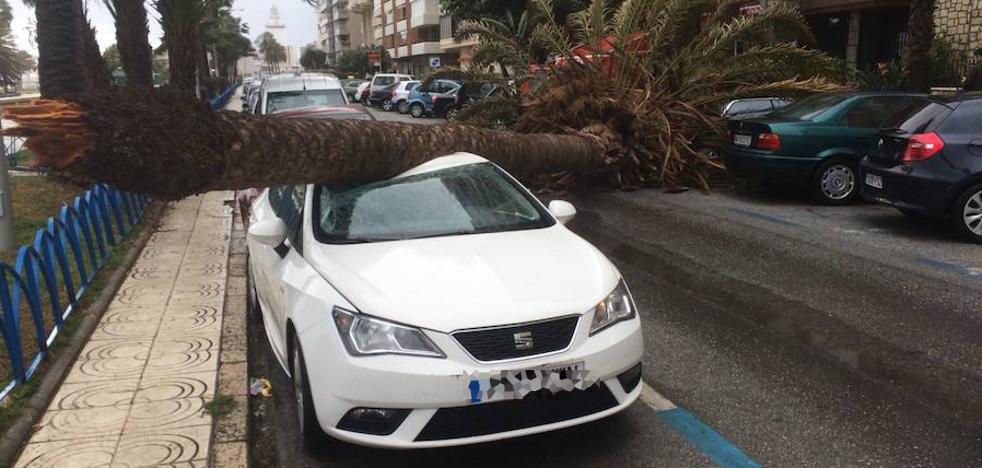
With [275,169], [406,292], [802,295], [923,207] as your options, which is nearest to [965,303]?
[802,295]

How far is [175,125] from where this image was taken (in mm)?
4352

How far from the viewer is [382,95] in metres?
39.4

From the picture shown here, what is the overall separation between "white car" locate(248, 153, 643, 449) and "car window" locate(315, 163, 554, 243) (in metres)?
0.02

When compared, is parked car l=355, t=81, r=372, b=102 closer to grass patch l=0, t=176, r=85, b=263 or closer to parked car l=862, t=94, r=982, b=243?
grass patch l=0, t=176, r=85, b=263

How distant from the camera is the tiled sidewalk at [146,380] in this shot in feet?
13.0

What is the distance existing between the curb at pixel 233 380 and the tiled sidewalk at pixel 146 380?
58 millimetres

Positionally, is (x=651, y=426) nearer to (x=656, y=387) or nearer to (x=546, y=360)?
(x=656, y=387)

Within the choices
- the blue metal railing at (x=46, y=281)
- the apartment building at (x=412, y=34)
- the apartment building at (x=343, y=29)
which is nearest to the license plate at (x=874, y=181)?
the blue metal railing at (x=46, y=281)

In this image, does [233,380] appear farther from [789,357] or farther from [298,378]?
[789,357]

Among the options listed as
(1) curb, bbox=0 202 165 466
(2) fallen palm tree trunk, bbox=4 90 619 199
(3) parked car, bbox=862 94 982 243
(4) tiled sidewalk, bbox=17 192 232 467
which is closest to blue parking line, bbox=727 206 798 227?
(3) parked car, bbox=862 94 982 243

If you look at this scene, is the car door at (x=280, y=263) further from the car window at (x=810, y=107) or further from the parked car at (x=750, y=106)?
the parked car at (x=750, y=106)

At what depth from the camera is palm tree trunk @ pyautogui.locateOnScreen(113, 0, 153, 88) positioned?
15.7 metres

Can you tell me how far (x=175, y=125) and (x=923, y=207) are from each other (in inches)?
286

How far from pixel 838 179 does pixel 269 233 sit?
8.39 meters
